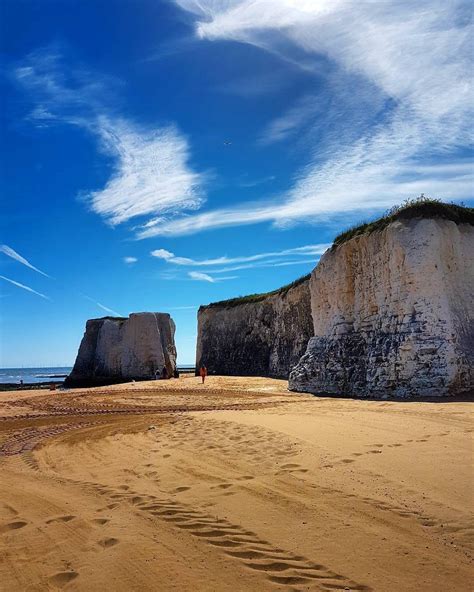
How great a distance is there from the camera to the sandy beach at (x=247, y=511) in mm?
2697

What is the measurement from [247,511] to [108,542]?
1.04m

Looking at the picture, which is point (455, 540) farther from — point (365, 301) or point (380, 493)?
point (365, 301)

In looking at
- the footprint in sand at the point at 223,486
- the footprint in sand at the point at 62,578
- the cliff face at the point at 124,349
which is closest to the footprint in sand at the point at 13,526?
the footprint in sand at the point at 62,578

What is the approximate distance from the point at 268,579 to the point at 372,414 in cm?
612

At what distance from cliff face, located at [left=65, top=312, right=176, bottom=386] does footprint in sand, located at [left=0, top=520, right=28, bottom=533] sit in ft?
86.4

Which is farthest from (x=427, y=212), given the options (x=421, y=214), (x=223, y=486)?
(x=223, y=486)

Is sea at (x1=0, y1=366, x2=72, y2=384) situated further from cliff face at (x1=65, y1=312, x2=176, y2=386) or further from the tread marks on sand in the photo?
the tread marks on sand

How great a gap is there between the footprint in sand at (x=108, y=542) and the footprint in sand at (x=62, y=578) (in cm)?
35

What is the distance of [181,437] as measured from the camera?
6.86 m

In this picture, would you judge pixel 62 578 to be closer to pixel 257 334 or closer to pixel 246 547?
pixel 246 547

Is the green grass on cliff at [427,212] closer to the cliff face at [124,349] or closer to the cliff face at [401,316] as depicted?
the cliff face at [401,316]

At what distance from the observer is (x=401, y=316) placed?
13055 mm

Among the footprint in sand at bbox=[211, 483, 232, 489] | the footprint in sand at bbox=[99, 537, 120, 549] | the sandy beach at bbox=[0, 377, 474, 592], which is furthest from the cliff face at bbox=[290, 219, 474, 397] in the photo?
the footprint in sand at bbox=[99, 537, 120, 549]

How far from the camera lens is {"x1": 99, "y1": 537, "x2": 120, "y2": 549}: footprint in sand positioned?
315 centimetres
